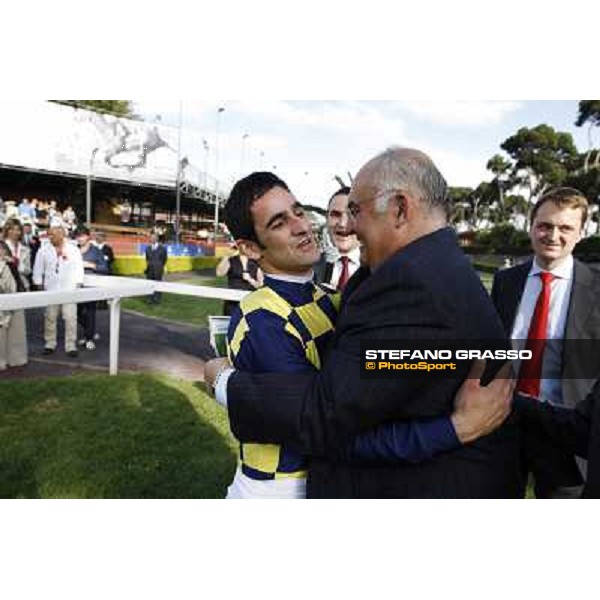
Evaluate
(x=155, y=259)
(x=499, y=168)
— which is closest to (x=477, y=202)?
(x=499, y=168)

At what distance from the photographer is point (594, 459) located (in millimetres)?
1116

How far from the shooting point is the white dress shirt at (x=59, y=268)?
17.1 ft

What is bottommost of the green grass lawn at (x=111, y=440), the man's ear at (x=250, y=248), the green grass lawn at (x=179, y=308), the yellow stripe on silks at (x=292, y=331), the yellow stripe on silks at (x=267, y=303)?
the green grass lawn at (x=179, y=308)

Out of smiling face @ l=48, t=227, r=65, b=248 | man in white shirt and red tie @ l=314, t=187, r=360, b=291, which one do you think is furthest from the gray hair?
smiling face @ l=48, t=227, r=65, b=248

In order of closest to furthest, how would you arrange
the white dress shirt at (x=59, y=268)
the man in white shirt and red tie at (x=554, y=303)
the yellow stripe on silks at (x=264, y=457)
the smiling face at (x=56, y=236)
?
the yellow stripe on silks at (x=264, y=457) → the man in white shirt and red tie at (x=554, y=303) → the white dress shirt at (x=59, y=268) → the smiling face at (x=56, y=236)

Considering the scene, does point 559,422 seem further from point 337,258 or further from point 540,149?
point 337,258

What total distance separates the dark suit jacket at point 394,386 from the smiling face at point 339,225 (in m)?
1.57

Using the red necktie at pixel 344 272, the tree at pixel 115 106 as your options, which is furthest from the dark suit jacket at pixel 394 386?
the red necktie at pixel 344 272

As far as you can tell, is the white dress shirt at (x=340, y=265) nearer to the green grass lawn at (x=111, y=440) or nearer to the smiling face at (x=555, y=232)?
the smiling face at (x=555, y=232)

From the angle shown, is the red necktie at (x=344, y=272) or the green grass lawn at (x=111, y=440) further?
the red necktie at (x=344, y=272)

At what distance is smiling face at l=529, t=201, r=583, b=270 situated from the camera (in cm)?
195

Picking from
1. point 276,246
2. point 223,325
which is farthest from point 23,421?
point 276,246

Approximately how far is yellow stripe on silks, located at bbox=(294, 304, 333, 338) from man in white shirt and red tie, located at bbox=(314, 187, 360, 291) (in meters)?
1.48

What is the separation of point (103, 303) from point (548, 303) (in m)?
6.71
